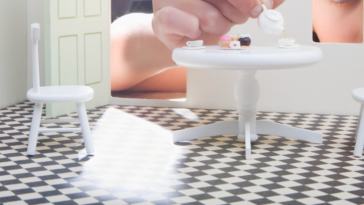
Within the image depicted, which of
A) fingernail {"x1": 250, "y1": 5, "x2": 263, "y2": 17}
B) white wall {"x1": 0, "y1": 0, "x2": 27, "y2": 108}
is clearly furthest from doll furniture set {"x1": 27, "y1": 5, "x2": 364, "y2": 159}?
white wall {"x1": 0, "y1": 0, "x2": 27, "y2": 108}

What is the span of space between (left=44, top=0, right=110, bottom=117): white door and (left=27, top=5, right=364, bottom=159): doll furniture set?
99cm

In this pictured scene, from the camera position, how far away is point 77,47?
15.0 feet

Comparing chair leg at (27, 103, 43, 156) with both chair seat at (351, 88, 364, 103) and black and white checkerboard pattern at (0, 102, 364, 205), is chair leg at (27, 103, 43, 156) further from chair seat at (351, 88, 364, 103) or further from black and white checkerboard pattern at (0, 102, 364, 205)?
chair seat at (351, 88, 364, 103)

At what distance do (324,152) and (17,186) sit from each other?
1.94m

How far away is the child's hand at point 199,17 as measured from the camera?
12.3 feet

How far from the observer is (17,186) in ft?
8.71

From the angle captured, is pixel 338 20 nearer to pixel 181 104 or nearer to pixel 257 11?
pixel 257 11

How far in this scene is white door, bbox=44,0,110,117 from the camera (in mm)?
4281

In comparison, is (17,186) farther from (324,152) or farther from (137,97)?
(137,97)

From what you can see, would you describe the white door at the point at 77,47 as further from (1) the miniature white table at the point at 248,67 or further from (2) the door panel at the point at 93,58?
(1) the miniature white table at the point at 248,67

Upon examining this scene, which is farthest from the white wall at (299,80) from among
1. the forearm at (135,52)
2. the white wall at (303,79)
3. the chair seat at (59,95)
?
the chair seat at (59,95)

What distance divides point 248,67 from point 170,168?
2.50ft

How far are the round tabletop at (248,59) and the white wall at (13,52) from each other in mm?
2269

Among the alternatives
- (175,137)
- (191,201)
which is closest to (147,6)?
(175,137)
